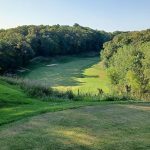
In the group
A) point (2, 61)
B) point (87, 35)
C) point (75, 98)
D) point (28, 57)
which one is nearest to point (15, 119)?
point (75, 98)

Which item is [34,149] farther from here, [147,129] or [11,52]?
[11,52]

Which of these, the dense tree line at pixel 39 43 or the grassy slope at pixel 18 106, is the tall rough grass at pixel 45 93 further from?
the dense tree line at pixel 39 43

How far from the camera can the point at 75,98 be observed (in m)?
33.4

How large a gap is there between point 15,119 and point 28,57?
93.0 meters

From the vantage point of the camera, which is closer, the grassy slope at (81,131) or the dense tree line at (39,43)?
the grassy slope at (81,131)

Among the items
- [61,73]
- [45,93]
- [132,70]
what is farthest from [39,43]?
[45,93]

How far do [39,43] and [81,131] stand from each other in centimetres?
11151

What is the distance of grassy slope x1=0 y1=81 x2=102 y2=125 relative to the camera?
858 inches

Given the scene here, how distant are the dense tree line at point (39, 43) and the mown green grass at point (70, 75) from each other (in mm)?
4181

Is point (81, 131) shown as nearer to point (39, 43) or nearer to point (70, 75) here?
point (70, 75)

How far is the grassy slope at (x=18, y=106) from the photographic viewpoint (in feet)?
71.5

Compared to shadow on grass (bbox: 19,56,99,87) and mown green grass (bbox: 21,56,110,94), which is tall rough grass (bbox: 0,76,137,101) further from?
shadow on grass (bbox: 19,56,99,87)

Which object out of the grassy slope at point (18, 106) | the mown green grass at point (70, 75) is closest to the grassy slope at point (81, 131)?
the grassy slope at point (18, 106)

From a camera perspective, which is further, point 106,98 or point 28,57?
point 28,57
